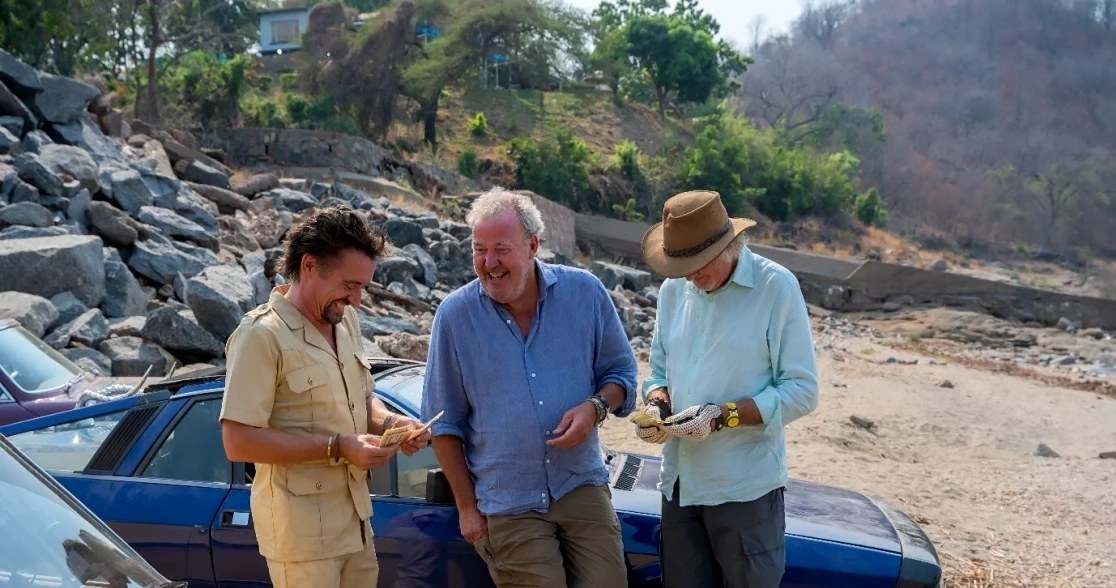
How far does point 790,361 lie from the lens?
135 inches

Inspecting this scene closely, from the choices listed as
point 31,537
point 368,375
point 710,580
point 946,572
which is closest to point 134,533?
point 368,375

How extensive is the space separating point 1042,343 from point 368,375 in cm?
2665

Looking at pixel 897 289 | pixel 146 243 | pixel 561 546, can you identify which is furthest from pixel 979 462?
pixel 897 289

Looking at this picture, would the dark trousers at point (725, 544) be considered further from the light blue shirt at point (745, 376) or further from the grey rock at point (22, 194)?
the grey rock at point (22, 194)

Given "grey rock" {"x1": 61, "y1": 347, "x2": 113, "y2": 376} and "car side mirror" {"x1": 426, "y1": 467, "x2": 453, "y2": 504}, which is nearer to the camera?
"car side mirror" {"x1": 426, "y1": 467, "x2": 453, "y2": 504}

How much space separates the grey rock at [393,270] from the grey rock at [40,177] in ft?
15.3

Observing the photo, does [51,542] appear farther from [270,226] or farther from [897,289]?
[897,289]

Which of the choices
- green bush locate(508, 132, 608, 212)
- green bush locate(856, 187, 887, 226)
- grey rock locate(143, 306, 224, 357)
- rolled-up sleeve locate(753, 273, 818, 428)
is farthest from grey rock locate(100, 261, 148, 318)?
green bush locate(856, 187, 887, 226)

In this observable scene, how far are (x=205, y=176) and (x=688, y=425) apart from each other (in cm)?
1943

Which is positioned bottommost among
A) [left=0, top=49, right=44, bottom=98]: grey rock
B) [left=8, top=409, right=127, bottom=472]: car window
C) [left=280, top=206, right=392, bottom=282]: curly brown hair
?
[left=8, top=409, right=127, bottom=472]: car window

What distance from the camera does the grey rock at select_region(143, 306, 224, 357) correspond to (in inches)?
391

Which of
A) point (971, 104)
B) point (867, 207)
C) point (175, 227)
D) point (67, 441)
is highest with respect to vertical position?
point (971, 104)

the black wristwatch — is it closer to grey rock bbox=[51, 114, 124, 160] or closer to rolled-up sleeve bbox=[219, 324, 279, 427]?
rolled-up sleeve bbox=[219, 324, 279, 427]

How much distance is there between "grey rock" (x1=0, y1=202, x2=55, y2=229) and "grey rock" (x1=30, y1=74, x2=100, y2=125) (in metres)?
6.18
